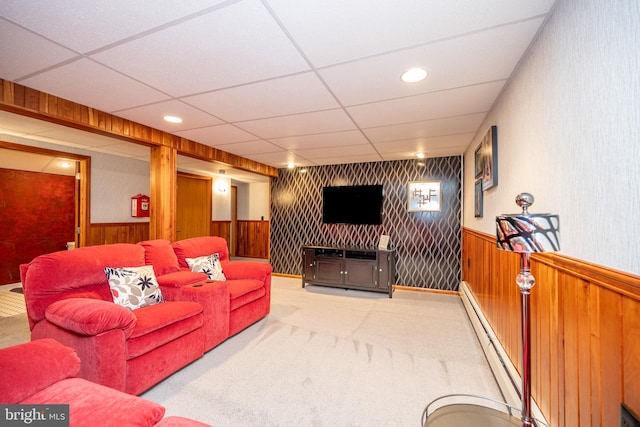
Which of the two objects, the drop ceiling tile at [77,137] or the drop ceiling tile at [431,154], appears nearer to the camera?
the drop ceiling tile at [77,137]

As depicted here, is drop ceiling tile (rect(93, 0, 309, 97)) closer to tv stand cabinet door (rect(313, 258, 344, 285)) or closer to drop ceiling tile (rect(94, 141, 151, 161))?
drop ceiling tile (rect(94, 141, 151, 161))

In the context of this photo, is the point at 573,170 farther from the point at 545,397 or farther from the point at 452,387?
the point at 452,387

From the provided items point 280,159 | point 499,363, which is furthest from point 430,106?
point 280,159

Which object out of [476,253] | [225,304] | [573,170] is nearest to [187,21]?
[573,170]

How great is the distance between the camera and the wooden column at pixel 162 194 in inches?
130

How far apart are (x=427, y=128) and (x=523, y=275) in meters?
2.31

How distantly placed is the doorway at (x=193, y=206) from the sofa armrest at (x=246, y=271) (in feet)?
10.1

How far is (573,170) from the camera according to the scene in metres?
1.19

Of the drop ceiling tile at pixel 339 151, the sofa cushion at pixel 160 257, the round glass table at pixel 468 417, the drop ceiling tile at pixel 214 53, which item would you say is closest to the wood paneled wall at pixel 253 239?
the drop ceiling tile at pixel 339 151

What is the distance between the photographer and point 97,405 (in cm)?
108

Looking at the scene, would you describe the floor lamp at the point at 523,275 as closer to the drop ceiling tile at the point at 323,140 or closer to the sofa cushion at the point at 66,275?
the drop ceiling tile at the point at 323,140

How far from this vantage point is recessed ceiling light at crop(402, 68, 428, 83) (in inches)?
73.9

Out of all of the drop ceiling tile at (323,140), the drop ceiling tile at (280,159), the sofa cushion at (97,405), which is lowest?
the sofa cushion at (97,405)

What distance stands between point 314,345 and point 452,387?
4.03ft
